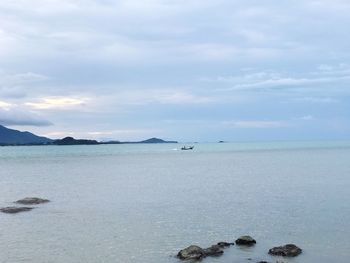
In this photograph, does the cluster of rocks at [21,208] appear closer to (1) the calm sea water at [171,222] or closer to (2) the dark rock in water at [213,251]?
(1) the calm sea water at [171,222]

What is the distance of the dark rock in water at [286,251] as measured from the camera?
34.1 meters

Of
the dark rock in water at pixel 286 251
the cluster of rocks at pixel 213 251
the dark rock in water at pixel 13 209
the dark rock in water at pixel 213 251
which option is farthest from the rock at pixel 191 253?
the dark rock in water at pixel 13 209

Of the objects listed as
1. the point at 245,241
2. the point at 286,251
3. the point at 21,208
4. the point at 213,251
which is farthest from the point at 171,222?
the point at 21,208

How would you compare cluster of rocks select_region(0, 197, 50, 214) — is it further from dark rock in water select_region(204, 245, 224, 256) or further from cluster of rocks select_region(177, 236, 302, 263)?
dark rock in water select_region(204, 245, 224, 256)

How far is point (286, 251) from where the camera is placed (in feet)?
113

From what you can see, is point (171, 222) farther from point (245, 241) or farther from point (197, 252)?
point (197, 252)

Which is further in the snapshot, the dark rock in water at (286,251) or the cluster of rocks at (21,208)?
the cluster of rocks at (21,208)

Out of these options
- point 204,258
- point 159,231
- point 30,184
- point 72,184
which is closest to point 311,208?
point 159,231

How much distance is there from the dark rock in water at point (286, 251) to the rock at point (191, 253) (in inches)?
201

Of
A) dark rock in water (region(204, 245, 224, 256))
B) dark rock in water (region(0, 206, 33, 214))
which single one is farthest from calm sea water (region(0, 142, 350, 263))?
dark rock in water (region(0, 206, 33, 214))

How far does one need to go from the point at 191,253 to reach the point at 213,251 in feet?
6.34

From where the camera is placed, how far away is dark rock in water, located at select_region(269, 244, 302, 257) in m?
34.1

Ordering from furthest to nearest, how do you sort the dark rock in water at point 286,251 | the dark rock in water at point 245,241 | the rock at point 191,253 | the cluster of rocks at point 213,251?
the dark rock in water at point 245,241 → the dark rock in water at point 286,251 → the cluster of rocks at point 213,251 → the rock at point 191,253

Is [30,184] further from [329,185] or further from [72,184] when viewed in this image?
[329,185]
